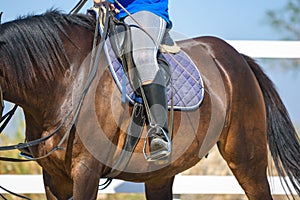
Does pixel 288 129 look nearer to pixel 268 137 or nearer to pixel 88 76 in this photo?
pixel 268 137

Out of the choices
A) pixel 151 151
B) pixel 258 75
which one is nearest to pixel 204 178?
pixel 258 75

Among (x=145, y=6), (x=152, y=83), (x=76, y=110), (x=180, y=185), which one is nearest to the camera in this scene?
(x=76, y=110)

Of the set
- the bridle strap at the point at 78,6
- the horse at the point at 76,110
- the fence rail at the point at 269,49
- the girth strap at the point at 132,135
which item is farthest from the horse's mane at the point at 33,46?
the fence rail at the point at 269,49

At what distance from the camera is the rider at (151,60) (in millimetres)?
4336

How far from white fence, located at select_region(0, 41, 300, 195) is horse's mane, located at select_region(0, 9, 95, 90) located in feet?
6.29

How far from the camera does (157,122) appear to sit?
4.35 meters

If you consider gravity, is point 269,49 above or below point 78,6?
below

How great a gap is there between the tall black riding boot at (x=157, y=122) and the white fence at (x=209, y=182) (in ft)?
5.24

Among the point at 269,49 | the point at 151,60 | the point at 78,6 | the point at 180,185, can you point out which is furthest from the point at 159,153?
the point at 269,49

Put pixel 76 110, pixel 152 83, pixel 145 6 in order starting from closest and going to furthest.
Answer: pixel 76 110, pixel 152 83, pixel 145 6

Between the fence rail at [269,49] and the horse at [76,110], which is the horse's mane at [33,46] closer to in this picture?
the horse at [76,110]

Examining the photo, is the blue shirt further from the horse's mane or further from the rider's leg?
the horse's mane

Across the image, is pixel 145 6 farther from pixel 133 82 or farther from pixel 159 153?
pixel 159 153

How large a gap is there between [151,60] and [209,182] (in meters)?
1.94
